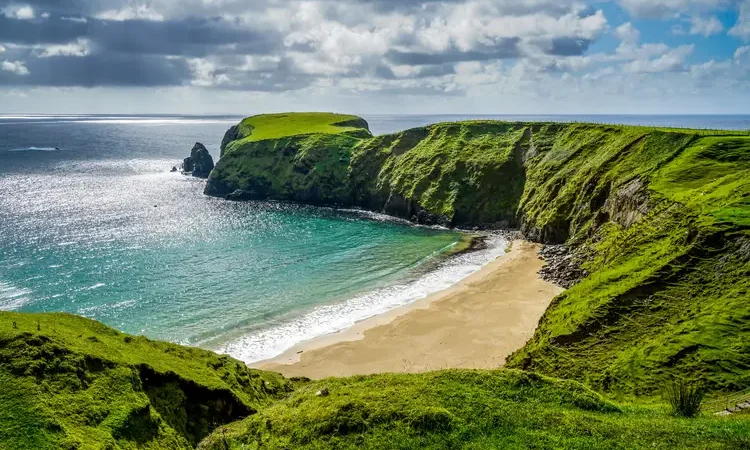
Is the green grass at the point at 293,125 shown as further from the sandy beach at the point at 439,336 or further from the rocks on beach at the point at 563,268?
the sandy beach at the point at 439,336

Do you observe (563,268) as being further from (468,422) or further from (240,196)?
(240,196)

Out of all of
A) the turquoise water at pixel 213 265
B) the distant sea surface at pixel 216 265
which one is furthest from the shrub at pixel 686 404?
the distant sea surface at pixel 216 265

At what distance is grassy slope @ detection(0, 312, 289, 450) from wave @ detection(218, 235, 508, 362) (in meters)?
19.8

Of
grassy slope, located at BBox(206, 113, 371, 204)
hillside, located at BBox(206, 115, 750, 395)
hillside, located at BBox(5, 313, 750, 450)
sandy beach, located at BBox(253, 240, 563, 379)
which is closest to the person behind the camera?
hillside, located at BBox(5, 313, 750, 450)

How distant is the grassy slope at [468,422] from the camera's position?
18.5 metres

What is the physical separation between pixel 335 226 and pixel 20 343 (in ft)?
239

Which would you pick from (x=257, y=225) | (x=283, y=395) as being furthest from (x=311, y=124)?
(x=283, y=395)

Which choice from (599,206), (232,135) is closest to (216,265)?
(599,206)

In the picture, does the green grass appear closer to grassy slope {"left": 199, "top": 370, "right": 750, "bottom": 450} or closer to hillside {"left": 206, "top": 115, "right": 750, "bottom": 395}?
hillside {"left": 206, "top": 115, "right": 750, "bottom": 395}

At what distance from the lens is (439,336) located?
45094 millimetres

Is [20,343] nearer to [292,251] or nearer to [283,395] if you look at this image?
[283,395]

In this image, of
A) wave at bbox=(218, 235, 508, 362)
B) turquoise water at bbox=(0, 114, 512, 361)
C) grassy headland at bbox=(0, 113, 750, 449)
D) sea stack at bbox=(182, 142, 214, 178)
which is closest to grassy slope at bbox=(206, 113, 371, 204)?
turquoise water at bbox=(0, 114, 512, 361)

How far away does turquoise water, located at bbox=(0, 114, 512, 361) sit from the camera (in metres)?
49.4

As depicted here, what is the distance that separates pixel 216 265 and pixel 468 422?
172 ft
